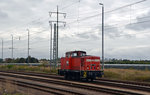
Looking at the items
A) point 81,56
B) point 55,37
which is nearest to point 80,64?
point 81,56

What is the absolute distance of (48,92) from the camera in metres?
17.1

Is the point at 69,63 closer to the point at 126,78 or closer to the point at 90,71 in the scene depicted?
the point at 90,71

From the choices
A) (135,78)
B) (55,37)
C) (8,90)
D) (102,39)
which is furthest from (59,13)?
(8,90)

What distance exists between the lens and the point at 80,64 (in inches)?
1030

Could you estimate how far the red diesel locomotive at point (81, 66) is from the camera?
2564 cm

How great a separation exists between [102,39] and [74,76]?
23.2 feet

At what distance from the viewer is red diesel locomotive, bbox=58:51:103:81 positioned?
25641 millimetres

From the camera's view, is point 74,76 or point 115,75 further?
point 115,75

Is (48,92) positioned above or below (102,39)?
below

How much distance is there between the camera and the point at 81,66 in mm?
26109

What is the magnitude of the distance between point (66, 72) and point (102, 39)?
22.5 ft

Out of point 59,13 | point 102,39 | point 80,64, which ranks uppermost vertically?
point 59,13

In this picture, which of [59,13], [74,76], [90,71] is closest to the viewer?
[90,71]

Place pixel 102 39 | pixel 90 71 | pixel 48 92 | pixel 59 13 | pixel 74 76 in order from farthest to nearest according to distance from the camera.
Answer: pixel 59 13, pixel 102 39, pixel 74 76, pixel 90 71, pixel 48 92
